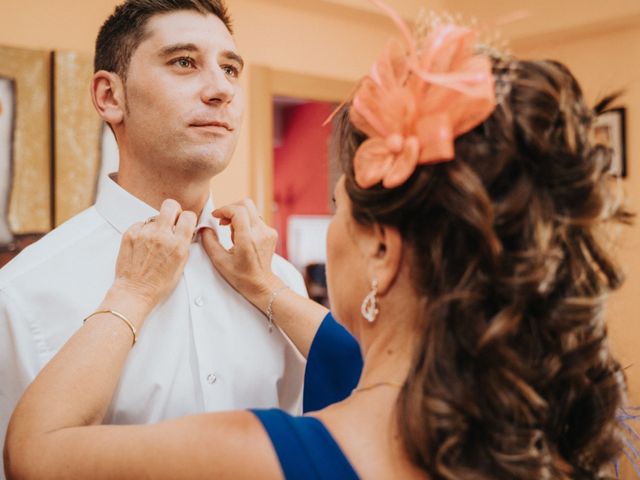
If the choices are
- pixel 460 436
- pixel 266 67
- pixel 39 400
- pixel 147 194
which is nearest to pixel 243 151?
pixel 266 67

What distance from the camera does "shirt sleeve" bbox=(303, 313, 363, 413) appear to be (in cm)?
145

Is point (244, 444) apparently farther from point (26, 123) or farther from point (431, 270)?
point (26, 123)

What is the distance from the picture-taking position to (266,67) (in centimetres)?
345

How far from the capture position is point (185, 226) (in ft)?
4.43

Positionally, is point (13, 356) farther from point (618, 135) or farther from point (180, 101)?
point (618, 135)

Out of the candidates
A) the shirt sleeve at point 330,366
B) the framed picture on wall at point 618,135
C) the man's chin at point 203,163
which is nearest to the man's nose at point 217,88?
the man's chin at point 203,163

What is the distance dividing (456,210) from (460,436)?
0.28 m

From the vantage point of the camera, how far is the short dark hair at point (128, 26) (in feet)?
4.98

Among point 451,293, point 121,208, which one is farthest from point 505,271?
point 121,208

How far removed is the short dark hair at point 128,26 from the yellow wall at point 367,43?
56.3 inches

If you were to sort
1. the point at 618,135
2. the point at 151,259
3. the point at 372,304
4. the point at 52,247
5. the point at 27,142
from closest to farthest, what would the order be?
the point at 372,304 < the point at 151,259 < the point at 52,247 < the point at 27,142 < the point at 618,135

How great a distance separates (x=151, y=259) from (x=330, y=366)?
0.42 meters

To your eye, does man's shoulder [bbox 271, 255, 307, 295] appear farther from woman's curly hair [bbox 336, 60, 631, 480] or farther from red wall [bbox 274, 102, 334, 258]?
red wall [bbox 274, 102, 334, 258]

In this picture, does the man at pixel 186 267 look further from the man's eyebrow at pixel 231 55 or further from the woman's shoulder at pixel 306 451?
the woman's shoulder at pixel 306 451
